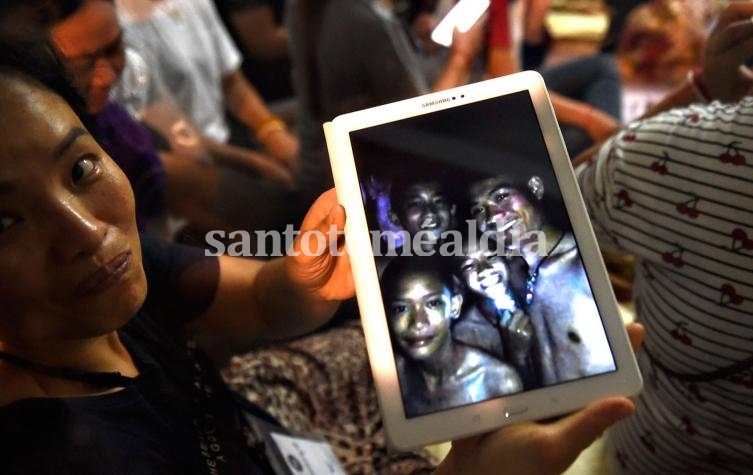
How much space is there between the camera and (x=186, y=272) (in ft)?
1.99

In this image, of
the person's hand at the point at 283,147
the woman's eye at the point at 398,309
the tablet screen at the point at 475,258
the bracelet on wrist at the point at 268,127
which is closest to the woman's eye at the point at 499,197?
Answer: the tablet screen at the point at 475,258

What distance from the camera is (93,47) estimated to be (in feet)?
2.27

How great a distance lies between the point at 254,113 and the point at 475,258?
2.91 ft

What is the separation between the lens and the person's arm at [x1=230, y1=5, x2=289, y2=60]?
4.35 feet

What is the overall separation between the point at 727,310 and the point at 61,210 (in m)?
0.50

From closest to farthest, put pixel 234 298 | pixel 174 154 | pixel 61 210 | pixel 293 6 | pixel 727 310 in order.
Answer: pixel 61 210, pixel 727 310, pixel 234 298, pixel 174 154, pixel 293 6

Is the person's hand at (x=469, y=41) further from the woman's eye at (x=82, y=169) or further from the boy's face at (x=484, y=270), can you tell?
the woman's eye at (x=82, y=169)

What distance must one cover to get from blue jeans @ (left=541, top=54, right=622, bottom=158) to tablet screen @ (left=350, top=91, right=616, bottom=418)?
77 centimetres

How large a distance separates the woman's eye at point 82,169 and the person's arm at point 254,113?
1.96 feet

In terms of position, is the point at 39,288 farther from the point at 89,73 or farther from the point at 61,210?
the point at 89,73

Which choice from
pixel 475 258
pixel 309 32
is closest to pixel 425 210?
pixel 475 258

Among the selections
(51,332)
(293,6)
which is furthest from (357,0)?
(51,332)

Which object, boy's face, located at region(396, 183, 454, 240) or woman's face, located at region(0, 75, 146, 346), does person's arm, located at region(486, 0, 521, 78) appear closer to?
boy's face, located at region(396, 183, 454, 240)

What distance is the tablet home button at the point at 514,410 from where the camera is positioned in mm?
450
